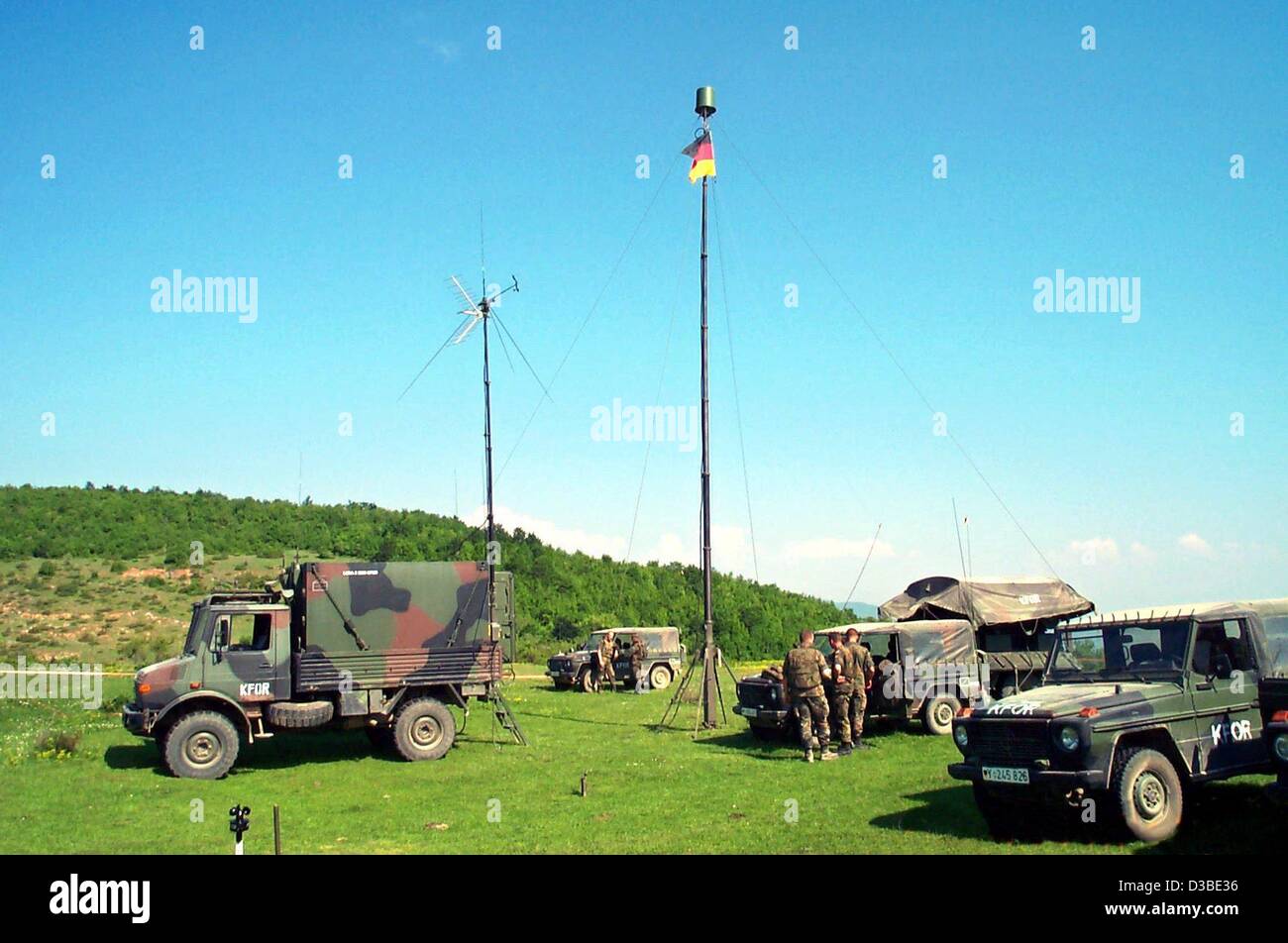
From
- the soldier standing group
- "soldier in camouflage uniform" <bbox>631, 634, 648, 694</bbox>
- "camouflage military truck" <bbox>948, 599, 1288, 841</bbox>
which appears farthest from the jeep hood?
"soldier in camouflage uniform" <bbox>631, 634, 648, 694</bbox>

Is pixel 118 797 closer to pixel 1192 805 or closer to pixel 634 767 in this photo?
pixel 634 767

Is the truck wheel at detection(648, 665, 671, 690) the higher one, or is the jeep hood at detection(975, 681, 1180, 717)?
the jeep hood at detection(975, 681, 1180, 717)

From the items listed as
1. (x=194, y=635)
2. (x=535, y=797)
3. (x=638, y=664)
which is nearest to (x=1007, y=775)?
(x=535, y=797)

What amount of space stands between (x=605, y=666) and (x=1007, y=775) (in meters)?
23.5

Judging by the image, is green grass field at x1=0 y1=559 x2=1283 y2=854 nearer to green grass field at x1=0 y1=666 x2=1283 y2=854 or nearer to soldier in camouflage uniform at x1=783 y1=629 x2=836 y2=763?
green grass field at x1=0 y1=666 x2=1283 y2=854

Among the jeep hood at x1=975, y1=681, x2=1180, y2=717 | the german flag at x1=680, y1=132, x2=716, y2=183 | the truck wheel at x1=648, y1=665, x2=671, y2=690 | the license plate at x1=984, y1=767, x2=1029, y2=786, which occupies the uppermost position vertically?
the german flag at x1=680, y1=132, x2=716, y2=183

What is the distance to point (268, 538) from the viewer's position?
65688 mm

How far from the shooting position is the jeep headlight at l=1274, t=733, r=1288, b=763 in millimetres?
8000

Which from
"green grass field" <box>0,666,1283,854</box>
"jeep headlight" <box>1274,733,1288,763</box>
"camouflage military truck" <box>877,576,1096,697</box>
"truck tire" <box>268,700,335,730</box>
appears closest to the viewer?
"jeep headlight" <box>1274,733,1288,763</box>

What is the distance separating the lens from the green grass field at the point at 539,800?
10273 millimetres

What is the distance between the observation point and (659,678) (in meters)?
33.3

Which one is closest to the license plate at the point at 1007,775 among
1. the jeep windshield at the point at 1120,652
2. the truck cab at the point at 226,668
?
the jeep windshield at the point at 1120,652

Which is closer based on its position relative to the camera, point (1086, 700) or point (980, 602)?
point (1086, 700)

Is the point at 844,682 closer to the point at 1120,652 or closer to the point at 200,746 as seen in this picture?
the point at 1120,652
